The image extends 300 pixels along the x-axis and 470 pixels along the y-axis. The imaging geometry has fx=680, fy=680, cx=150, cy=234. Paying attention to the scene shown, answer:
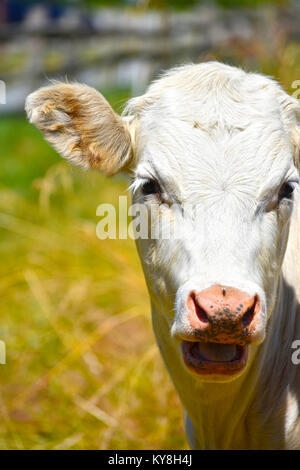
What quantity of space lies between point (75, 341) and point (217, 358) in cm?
331

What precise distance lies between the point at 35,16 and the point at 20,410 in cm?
2559

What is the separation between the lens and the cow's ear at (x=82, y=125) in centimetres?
332

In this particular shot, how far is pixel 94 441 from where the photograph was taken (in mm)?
4906

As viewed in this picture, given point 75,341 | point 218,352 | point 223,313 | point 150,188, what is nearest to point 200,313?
point 223,313

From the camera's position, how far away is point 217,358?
2.75 metres

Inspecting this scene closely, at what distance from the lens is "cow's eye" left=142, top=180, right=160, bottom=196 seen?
3.08 meters

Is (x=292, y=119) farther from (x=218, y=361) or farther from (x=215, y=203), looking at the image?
(x=218, y=361)

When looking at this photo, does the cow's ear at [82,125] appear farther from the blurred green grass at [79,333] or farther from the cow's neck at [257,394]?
the cow's neck at [257,394]

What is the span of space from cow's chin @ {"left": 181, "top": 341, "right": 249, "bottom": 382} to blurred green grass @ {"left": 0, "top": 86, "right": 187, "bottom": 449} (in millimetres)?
1309

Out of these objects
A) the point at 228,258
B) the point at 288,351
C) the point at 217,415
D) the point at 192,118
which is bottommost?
the point at 217,415

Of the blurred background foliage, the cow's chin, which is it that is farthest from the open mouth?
the blurred background foliage

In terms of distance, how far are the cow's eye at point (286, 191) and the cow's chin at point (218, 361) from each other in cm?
70
